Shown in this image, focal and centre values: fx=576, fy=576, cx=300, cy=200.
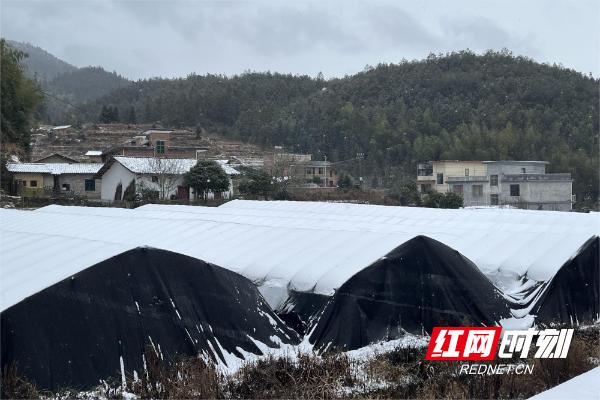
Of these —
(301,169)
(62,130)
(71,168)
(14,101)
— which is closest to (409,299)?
(301,169)

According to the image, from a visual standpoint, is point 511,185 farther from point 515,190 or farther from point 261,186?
point 261,186

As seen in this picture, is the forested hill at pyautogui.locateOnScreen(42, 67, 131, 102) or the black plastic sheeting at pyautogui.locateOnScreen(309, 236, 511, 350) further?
the forested hill at pyautogui.locateOnScreen(42, 67, 131, 102)

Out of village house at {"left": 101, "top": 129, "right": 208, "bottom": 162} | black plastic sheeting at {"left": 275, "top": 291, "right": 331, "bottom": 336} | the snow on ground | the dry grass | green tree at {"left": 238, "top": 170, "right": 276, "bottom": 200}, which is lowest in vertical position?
the dry grass

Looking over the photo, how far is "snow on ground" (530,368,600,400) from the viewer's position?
3.70 m

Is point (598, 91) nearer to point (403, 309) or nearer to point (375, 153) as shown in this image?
point (375, 153)

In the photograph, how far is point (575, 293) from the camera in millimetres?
8953

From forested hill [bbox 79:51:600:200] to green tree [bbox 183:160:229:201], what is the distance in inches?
879

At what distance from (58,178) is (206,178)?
13977 millimetres

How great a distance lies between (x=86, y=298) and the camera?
610cm

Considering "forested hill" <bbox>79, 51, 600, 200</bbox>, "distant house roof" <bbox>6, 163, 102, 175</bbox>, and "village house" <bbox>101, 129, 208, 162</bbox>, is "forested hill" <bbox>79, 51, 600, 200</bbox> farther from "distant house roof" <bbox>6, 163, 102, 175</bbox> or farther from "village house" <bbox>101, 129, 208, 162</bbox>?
"distant house roof" <bbox>6, 163, 102, 175</bbox>

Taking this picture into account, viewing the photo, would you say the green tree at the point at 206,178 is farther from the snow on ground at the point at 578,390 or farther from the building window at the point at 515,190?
the snow on ground at the point at 578,390

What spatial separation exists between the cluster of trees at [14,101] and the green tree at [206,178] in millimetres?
10602

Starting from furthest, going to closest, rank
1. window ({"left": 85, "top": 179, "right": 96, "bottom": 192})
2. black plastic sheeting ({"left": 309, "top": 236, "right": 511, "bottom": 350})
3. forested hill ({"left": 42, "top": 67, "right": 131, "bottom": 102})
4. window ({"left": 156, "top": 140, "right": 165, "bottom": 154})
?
forested hill ({"left": 42, "top": 67, "right": 131, "bottom": 102})
window ({"left": 156, "top": 140, "right": 165, "bottom": 154})
window ({"left": 85, "top": 179, "right": 96, "bottom": 192})
black plastic sheeting ({"left": 309, "top": 236, "right": 511, "bottom": 350})

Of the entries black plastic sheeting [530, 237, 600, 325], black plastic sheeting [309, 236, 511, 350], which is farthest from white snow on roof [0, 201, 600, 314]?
black plastic sheeting [309, 236, 511, 350]
